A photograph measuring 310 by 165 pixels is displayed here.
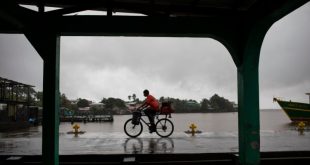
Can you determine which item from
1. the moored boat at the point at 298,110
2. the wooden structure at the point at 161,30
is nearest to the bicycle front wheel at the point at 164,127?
the wooden structure at the point at 161,30

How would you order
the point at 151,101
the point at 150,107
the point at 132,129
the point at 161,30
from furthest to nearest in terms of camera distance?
1. the point at 132,129
2. the point at 150,107
3. the point at 151,101
4. the point at 161,30

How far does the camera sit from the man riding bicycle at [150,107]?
465 inches

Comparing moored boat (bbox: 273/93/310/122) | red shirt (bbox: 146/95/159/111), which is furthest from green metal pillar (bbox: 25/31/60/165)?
moored boat (bbox: 273/93/310/122)

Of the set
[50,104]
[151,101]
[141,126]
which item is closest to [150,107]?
[151,101]

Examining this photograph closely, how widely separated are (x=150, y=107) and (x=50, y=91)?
5.88 metres

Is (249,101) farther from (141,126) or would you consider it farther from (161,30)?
(141,126)

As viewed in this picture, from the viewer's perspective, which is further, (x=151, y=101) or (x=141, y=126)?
(x=141, y=126)

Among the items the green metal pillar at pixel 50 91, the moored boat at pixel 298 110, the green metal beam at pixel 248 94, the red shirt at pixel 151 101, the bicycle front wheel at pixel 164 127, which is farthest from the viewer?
the moored boat at pixel 298 110

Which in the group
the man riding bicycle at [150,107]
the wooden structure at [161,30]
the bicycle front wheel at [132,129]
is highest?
the wooden structure at [161,30]

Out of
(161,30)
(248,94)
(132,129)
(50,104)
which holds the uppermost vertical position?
(161,30)

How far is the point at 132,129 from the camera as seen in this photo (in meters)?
12.2

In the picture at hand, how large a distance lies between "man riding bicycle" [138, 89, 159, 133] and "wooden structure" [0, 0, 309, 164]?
5167mm

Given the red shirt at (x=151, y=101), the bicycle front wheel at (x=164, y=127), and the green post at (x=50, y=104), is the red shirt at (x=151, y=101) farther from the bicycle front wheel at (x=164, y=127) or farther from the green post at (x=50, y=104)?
the green post at (x=50, y=104)

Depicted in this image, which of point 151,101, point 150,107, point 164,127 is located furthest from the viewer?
point 164,127
